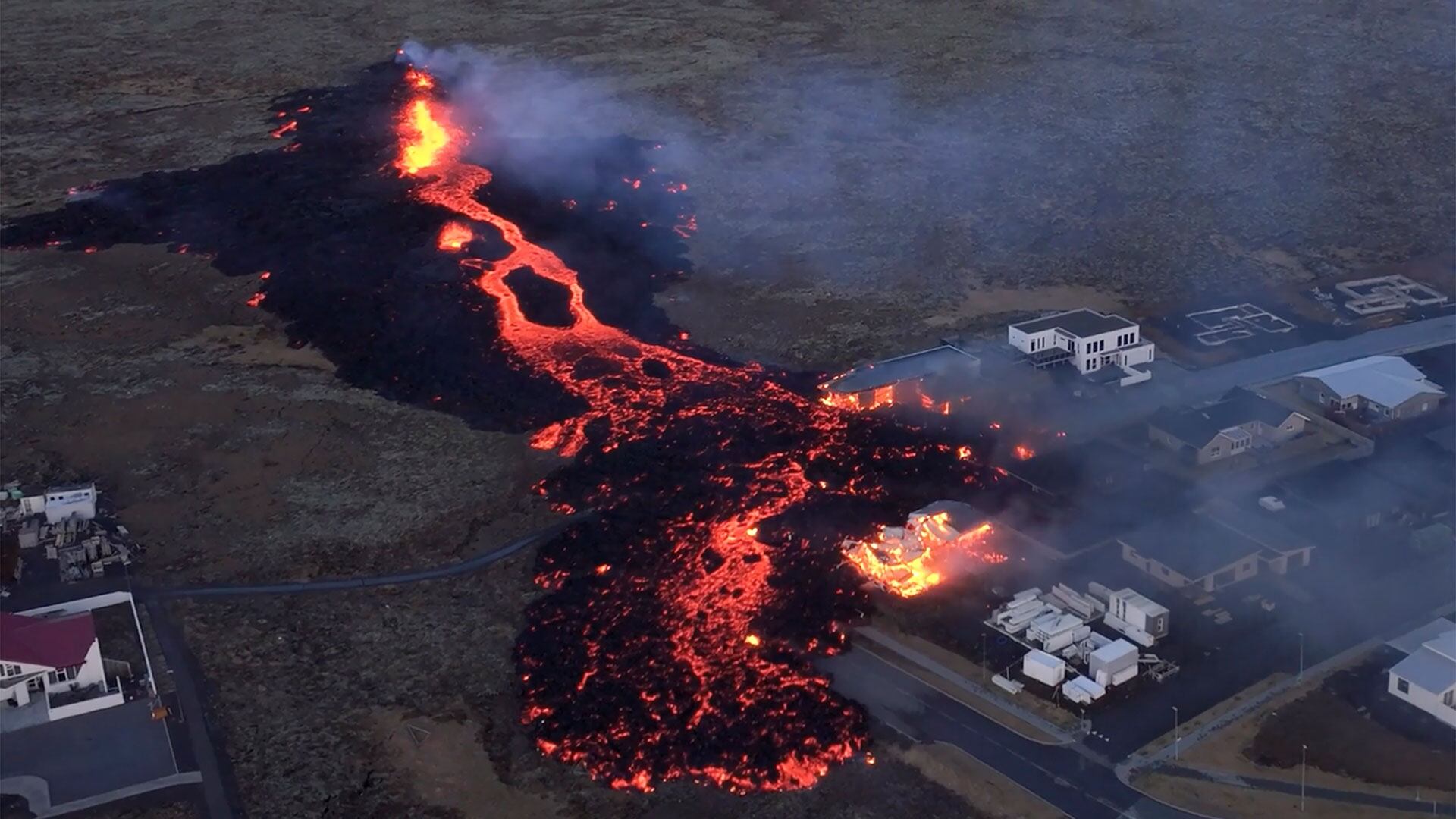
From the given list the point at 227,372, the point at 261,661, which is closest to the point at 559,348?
the point at 227,372

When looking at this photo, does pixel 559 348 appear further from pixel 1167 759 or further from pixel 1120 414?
pixel 1167 759

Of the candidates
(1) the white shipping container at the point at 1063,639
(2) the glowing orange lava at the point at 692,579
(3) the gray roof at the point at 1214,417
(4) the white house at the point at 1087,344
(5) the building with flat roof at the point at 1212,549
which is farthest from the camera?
(4) the white house at the point at 1087,344

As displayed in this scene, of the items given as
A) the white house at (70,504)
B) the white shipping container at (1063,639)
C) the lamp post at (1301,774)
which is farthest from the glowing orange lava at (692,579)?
the white house at (70,504)

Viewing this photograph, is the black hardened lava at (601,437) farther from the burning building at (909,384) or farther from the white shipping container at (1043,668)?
the white shipping container at (1043,668)

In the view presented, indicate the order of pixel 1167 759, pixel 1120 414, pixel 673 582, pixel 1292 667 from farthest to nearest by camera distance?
pixel 1120 414 → pixel 673 582 → pixel 1292 667 → pixel 1167 759

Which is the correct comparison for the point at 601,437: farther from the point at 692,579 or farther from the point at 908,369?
the point at 908,369

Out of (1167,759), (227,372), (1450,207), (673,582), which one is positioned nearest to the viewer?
(1167,759)

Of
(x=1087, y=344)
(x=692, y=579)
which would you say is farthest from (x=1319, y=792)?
(x=1087, y=344)
